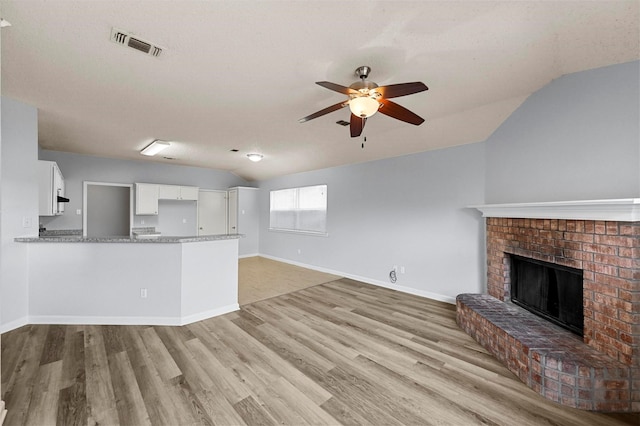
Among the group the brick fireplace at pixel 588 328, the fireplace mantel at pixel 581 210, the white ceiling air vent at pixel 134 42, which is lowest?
the brick fireplace at pixel 588 328

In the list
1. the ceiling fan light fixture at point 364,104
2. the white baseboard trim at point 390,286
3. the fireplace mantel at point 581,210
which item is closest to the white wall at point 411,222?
the white baseboard trim at point 390,286

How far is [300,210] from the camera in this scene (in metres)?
6.62

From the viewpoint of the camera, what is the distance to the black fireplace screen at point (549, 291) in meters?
2.34

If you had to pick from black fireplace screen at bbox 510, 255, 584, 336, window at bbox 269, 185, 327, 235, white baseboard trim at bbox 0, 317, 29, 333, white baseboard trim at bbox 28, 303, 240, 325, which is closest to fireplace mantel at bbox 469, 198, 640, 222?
black fireplace screen at bbox 510, 255, 584, 336

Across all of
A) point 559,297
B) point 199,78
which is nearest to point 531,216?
point 559,297

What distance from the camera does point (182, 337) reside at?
2775 mm

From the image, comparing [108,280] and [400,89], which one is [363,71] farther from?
[108,280]

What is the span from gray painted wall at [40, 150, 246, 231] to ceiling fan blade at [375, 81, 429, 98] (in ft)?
20.4

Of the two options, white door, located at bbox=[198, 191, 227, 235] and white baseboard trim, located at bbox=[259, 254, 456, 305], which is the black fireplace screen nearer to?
white baseboard trim, located at bbox=[259, 254, 456, 305]

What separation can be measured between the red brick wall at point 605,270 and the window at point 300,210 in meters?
4.09

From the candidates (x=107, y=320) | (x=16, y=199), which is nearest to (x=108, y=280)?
(x=107, y=320)

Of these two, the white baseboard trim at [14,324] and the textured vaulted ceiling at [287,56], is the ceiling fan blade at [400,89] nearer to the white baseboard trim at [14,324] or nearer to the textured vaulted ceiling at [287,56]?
the textured vaulted ceiling at [287,56]

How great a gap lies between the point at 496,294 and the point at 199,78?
4.16 metres

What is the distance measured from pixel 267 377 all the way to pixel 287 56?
2.64m
